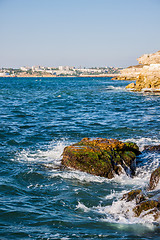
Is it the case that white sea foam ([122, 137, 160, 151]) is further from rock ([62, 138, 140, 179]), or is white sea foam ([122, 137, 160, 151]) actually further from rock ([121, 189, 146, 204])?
rock ([121, 189, 146, 204])

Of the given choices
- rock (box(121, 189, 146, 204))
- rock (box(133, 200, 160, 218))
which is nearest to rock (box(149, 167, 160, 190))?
rock (box(121, 189, 146, 204))

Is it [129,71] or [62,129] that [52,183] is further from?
[129,71]

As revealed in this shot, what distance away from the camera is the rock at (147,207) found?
658 centimetres

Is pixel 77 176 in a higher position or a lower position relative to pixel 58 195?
higher

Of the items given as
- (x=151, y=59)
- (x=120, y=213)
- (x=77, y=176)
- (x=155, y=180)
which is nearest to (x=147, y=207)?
(x=120, y=213)

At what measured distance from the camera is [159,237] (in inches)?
229

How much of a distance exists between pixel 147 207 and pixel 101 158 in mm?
3713

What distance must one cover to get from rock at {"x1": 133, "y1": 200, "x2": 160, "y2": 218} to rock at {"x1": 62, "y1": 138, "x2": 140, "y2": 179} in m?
3.01

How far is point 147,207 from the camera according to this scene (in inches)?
265

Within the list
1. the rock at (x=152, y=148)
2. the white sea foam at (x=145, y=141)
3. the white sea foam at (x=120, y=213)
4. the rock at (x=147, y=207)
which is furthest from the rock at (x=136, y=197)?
the white sea foam at (x=145, y=141)

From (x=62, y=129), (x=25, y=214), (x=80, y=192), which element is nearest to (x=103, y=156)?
(x=80, y=192)

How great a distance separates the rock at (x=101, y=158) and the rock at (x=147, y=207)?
9.89ft

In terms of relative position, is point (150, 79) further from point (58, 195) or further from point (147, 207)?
point (147, 207)

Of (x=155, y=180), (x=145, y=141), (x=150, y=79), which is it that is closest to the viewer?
(x=155, y=180)
